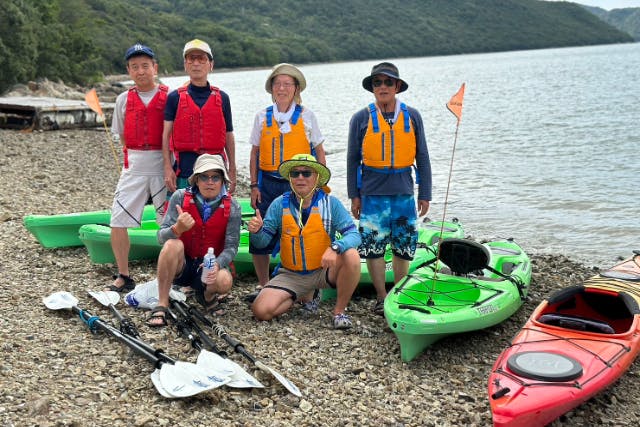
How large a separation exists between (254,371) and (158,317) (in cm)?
97

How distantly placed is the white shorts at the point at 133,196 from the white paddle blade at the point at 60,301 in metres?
0.70

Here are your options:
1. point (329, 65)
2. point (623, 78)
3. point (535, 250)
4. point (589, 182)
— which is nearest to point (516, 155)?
point (589, 182)

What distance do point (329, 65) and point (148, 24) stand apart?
45087 millimetres

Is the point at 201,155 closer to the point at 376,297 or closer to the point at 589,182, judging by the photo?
the point at 376,297

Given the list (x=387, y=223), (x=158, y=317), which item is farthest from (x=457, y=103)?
(x=158, y=317)

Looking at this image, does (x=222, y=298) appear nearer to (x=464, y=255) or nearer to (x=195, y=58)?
(x=195, y=58)

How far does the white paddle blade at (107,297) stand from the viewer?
516cm

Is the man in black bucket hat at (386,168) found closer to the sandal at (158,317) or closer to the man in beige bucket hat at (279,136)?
the man in beige bucket hat at (279,136)

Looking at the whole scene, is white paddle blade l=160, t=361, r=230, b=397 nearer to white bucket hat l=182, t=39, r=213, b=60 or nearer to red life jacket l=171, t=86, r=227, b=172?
red life jacket l=171, t=86, r=227, b=172

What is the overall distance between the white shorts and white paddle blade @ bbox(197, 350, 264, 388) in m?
1.81

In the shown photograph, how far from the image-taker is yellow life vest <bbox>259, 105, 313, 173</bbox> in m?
5.37

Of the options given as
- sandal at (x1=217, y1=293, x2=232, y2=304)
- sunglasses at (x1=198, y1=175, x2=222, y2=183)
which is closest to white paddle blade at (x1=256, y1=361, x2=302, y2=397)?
sandal at (x1=217, y1=293, x2=232, y2=304)

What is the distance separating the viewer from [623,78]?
169ft

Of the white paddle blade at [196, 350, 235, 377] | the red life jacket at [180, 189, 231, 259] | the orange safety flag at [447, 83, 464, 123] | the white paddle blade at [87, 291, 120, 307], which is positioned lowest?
the white paddle blade at [87, 291, 120, 307]
